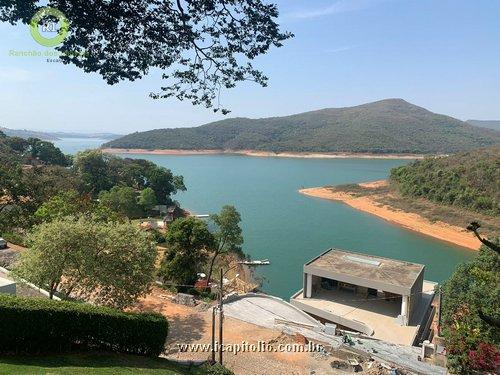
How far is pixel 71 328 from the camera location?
7660mm

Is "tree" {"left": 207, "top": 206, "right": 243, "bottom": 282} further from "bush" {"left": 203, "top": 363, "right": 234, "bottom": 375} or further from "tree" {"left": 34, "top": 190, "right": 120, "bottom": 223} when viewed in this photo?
"bush" {"left": 203, "top": 363, "right": 234, "bottom": 375}

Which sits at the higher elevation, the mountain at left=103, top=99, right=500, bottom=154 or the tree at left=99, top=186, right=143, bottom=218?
the mountain at left=103, top=99, right=500, bottom=154

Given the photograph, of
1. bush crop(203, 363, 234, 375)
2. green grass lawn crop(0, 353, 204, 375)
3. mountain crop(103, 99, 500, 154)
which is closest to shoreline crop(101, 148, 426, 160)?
mountain crop(103, 99, 500, 154)

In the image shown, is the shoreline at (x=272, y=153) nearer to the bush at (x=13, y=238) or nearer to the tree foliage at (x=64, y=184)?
the tree foliage at (x=64, y=184)

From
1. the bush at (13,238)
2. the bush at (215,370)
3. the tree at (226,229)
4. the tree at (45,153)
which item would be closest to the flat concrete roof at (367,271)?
the tree at (226,229)

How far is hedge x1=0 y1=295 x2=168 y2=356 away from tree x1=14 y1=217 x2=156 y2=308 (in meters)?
1.82

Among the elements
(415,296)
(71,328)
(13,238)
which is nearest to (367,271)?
(415,296)

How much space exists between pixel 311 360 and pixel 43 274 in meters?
6.77

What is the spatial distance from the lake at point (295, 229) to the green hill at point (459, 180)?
27.9ft

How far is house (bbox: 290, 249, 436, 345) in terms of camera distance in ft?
45.2

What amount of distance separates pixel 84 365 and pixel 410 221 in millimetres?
36886

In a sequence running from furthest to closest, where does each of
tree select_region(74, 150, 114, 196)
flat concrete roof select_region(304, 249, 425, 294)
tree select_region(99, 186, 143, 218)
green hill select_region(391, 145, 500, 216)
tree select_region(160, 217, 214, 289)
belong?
1. green hill select_region(391, 145, 500, 216)
2. tree select_region(74, 150, 114, 196)
3. tree select_region(99, 186, 143, 218)
4. tree select_region(160, 217, 214, 289)
5. flat concrete roof select_region(304, 249, 425, 294)

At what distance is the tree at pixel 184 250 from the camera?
16.3m

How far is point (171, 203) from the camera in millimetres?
38750
